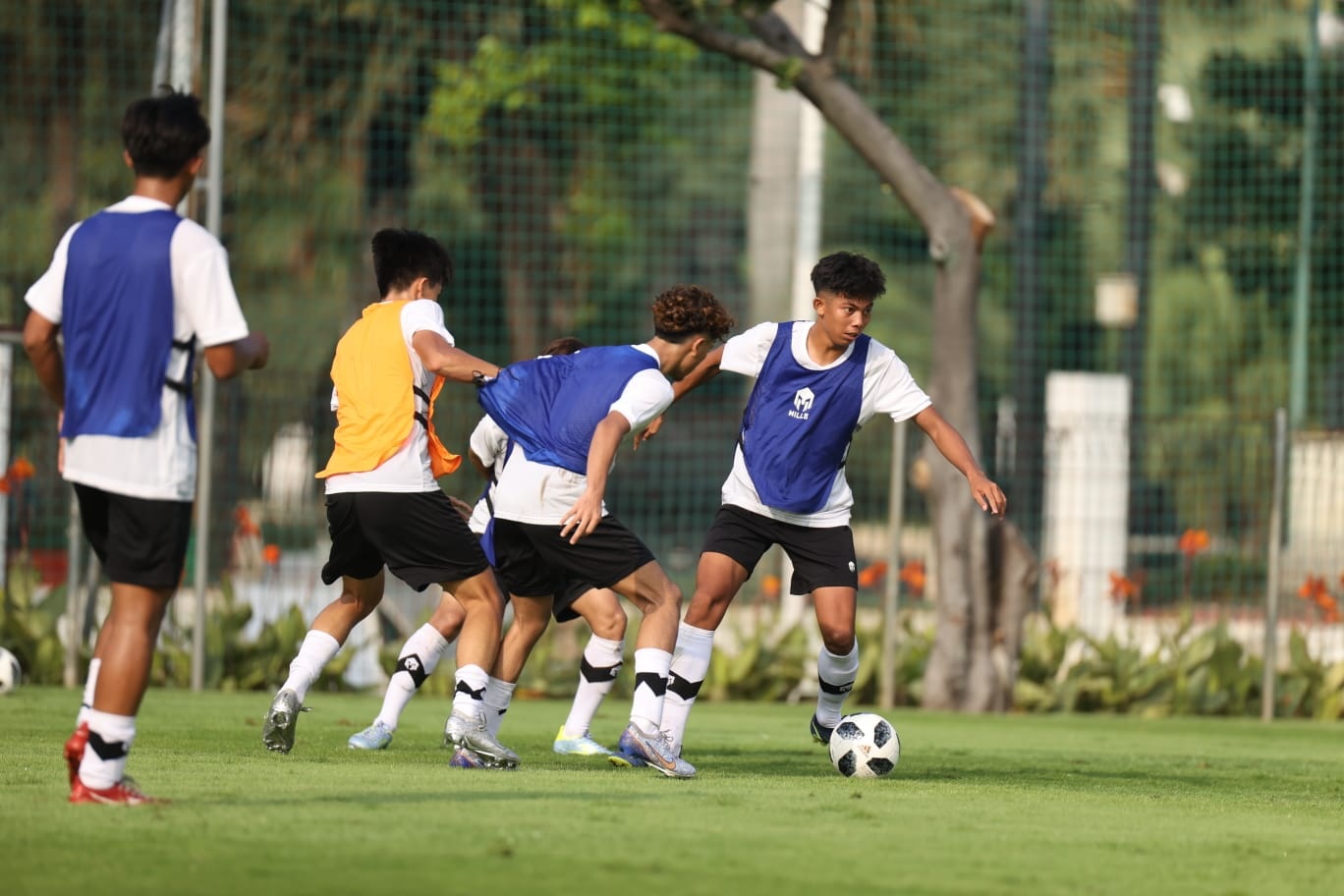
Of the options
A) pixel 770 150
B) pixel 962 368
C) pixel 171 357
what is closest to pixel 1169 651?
pixel 962 368

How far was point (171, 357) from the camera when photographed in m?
5.69

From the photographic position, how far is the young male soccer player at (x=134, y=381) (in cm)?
562

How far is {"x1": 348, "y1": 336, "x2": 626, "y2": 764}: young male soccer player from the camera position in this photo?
8.09 metres

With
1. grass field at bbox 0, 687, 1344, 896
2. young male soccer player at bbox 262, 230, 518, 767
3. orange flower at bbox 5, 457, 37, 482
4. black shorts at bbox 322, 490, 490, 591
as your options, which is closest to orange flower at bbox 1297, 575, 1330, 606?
grass field at bbox 0, 687, 1344, 896

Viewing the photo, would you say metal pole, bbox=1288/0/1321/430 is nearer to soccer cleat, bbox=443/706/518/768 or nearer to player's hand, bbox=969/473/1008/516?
player's hand, bbox=969/473/1008/516

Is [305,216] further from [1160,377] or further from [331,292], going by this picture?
[1160,377]

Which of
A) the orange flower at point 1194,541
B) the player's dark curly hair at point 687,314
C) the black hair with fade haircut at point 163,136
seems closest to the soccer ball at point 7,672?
the player's dark curly hair at point 687,314

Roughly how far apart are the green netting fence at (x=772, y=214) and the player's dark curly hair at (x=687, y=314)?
637cm

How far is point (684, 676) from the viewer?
811 centimetres

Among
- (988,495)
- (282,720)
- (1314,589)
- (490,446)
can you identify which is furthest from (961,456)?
(1314,589)

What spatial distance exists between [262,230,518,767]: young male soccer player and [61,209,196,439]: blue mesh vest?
5.98 ft

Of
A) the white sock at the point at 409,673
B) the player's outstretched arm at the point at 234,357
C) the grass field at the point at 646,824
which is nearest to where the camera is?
the grass field at the point at 646,824

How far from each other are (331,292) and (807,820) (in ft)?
70.4

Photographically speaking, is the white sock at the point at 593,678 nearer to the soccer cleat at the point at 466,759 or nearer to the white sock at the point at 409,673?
the white sock at the point at 409,673
